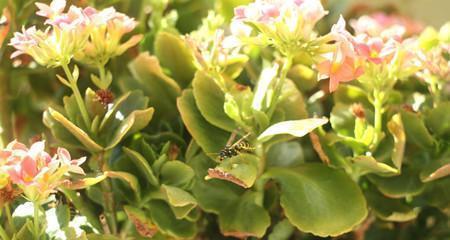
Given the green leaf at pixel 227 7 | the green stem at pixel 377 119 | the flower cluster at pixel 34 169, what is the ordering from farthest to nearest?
1. the green leaf at pixel 227 7
2. the green stem at pixel 377 119
3. the flower cluster at pixel 34 169

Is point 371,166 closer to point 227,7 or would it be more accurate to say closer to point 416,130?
point 416,130

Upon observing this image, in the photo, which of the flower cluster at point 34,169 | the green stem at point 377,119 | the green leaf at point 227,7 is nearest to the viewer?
the flower cluster at point 34,169

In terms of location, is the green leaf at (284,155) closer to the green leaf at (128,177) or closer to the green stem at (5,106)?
the green leaf at (128,177)

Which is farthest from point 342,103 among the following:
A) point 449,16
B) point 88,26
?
point 449,16

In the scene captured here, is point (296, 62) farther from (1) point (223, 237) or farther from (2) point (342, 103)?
(1) point (223, 237)

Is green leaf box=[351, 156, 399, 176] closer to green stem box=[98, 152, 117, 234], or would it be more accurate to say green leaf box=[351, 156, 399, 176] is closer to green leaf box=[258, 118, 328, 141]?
green leaf box=[258, 118, 328, 141]

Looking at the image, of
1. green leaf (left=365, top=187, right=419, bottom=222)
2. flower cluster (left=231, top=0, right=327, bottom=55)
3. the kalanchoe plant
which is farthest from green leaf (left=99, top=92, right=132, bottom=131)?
green leaf (left=365, top=187, right=419, bottom=222)

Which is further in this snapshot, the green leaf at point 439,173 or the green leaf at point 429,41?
the green leaf at point 429,41

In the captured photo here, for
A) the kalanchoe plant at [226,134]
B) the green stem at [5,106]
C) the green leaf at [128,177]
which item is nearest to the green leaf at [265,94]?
the kalanchoe plant at [226,134]
